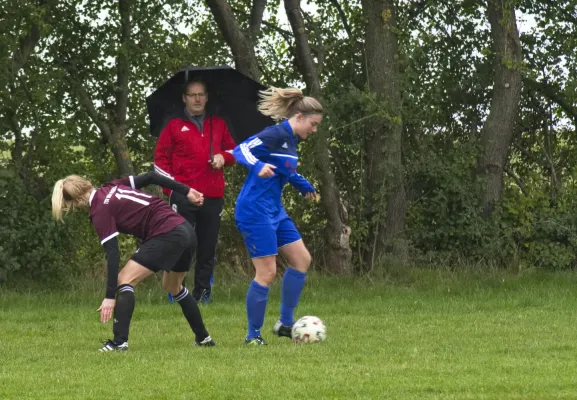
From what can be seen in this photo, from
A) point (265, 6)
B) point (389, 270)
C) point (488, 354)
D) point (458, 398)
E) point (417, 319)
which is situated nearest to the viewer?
point (458, 398)

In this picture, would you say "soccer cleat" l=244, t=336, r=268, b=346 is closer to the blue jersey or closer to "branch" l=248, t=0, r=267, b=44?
the blue jersey

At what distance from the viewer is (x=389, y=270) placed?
1496 cm

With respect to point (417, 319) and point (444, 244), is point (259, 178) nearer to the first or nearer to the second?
point (417, 319)

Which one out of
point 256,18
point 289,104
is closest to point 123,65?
point 256,18


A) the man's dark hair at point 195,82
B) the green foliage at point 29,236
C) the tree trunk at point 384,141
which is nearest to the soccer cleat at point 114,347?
the man's dark hair at point 195,82

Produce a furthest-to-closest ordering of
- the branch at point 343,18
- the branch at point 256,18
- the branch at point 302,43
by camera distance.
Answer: the branch at point 343,18
the branch at point 256,18
the branch at point 302,43

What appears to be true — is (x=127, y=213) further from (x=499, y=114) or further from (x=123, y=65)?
(x=499, y=114)

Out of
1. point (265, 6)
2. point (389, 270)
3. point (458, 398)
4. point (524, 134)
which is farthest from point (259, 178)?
point (524, 134)

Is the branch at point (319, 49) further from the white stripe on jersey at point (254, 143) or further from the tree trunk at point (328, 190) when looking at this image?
the white stripe on jersey at point (254, 143)

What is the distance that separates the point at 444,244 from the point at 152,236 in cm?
677

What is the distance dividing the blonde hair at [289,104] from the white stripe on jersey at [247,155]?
40 cm

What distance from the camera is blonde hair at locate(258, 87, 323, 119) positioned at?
10109 mm

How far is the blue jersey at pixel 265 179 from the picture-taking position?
A: 392 inches

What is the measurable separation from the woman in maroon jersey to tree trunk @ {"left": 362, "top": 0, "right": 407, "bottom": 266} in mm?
6012
